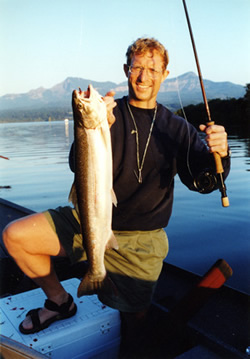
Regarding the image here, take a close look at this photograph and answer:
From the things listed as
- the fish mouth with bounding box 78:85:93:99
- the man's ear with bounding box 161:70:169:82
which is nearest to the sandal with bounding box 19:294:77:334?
the fish mouth with bounding box 78:85:93:99

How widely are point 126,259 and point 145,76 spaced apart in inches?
67.4

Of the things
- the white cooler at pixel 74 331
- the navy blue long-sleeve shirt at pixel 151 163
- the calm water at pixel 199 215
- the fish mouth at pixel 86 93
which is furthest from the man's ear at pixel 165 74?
the calm water at pixel 199 215

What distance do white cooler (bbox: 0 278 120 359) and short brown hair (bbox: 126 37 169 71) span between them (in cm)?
242

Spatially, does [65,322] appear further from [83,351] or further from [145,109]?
[145,109]

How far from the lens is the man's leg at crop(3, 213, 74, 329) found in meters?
3.18

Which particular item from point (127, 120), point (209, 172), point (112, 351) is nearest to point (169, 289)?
point (112, 351)

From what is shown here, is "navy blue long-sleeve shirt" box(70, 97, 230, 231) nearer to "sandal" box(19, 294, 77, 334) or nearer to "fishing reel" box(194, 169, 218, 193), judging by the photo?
"fishing reel" box(194, 169, 218, 193)

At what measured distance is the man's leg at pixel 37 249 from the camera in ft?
10.4

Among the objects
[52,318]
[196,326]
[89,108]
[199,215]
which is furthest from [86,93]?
[199,215]

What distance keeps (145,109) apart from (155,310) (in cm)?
201

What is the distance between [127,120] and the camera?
3.59 m

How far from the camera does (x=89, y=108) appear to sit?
246 cm

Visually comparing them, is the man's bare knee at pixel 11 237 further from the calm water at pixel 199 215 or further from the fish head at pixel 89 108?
the calm water at pixel 199 215

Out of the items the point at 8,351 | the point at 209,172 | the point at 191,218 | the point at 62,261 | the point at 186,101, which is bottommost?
the point at 191,218
